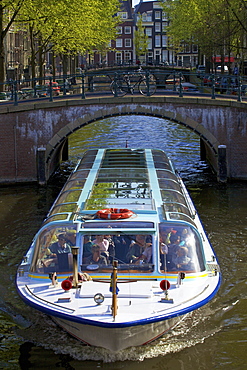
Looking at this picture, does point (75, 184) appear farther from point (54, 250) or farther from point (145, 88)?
point (145, 88)

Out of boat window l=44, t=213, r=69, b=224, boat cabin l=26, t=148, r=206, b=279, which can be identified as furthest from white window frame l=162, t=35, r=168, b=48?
Result: boat window l=44, t=213, r=69, b=224

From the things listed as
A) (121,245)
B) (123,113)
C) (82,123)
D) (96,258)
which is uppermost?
(123,113)

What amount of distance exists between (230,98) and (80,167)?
9971 mm

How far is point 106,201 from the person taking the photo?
14.9 metres

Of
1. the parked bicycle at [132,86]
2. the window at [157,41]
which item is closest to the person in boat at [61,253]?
the parked bicycle at [132,86]

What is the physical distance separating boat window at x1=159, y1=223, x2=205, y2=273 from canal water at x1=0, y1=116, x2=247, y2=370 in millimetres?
1292

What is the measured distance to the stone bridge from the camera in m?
25.6

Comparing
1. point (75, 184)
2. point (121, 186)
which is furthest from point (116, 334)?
point (75, 184)

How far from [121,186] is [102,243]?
3.72 meters

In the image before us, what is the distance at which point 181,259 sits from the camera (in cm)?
1282

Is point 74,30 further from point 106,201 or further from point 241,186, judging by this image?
point 106,201

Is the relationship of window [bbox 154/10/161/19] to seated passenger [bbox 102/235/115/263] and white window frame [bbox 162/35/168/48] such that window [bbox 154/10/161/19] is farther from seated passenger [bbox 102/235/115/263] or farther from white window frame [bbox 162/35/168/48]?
seated passenger [bbox 102/235/115/263]

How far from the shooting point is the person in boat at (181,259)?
12734mm

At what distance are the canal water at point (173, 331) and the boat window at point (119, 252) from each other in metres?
1.52
